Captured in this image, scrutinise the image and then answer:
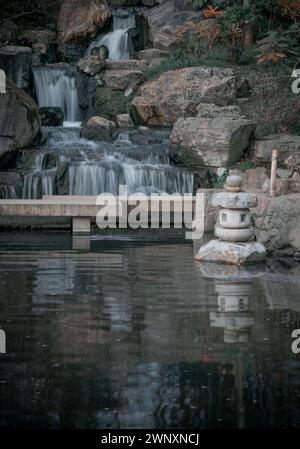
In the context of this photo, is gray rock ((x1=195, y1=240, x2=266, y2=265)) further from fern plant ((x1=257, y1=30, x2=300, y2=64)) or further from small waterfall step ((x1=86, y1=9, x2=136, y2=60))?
small waterfall step ((x1=86, y1=9, x2=136, y2=60))

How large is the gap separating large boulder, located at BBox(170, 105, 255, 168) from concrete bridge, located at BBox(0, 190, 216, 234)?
3.81 metres

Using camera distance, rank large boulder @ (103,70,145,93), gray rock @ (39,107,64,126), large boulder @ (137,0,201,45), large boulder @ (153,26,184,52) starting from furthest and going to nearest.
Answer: large boulder @ (137,0,201,45) → large boulder @ (153,26,184,52) → large boulder @ (103,70,145,93) → gray rock @ (39,107,64,126)

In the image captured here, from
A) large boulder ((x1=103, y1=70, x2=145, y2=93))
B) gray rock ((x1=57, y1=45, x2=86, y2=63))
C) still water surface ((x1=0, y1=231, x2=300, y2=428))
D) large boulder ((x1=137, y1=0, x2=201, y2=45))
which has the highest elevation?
large boulder ((x1=137, y1=0, x2=201, y2=45))

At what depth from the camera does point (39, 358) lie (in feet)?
23.9

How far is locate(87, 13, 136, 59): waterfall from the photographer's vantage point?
29.1 m

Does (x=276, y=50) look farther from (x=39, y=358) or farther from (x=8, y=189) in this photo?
(x=39, y=358)

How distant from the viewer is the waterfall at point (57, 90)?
25359 mm

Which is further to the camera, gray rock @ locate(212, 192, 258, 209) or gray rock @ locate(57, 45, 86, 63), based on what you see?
gray rock @ locate(57, 45, 86, 63)

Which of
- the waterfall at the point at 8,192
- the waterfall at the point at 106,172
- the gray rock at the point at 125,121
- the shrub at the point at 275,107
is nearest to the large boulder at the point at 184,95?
the gray rock at the point at 125,121

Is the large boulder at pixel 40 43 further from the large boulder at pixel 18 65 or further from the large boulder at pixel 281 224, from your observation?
the large boulder at pixel 281 224

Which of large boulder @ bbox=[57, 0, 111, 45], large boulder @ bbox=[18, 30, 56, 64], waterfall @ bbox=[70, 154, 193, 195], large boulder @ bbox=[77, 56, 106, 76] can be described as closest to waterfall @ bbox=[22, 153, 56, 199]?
waterfall @ bbox=[70, 154, 193, 195]
